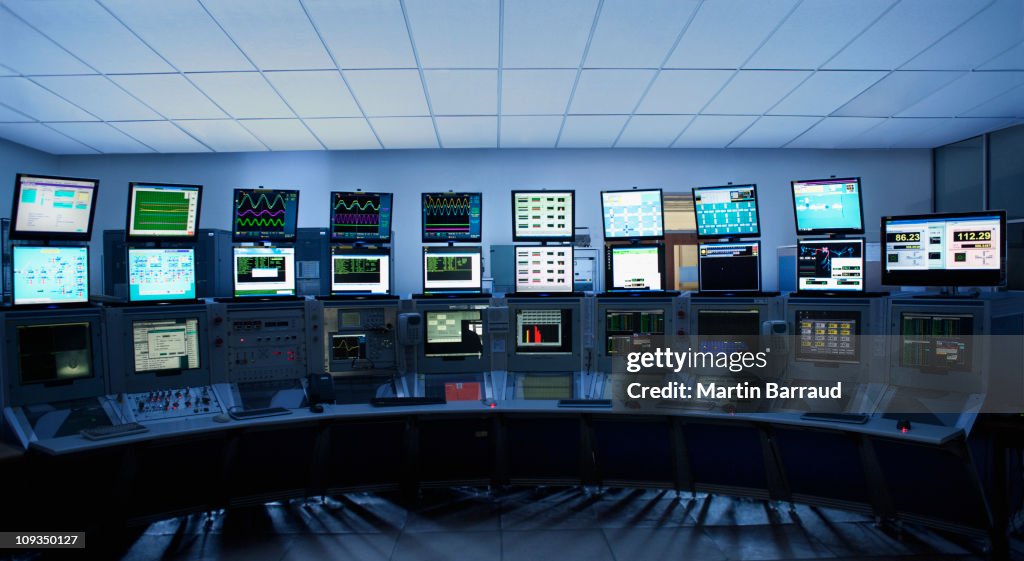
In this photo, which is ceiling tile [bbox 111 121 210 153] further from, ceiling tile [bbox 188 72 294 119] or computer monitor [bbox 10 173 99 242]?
computer monitor [bbox 10 173 99 242]

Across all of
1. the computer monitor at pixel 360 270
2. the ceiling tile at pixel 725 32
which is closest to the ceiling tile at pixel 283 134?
the computer monitor at pixel 360 270

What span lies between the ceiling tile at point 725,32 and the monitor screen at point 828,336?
1977 mm

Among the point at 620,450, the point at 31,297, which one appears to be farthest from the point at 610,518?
the point at 31,297

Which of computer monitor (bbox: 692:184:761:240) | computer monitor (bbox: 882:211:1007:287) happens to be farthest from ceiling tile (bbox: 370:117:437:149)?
computer monitor (bbox: 882:211:1007:287)

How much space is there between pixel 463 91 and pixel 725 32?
2212 mm

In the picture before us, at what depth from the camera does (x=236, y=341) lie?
3.36 metres

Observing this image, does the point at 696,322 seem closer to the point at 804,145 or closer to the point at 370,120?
the point at 370,120

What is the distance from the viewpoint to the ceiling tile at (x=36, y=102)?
438cm

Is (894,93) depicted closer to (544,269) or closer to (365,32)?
(544,269)

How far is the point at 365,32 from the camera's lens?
11.6 ft

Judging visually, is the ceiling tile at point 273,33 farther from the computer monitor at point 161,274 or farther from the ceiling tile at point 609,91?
the ceiling tile at point 609,91

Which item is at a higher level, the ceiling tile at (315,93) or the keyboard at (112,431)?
the ceiling tile at (315,93)

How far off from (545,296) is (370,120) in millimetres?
3065

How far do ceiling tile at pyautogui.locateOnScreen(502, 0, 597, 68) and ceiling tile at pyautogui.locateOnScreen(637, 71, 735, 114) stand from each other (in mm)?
906
